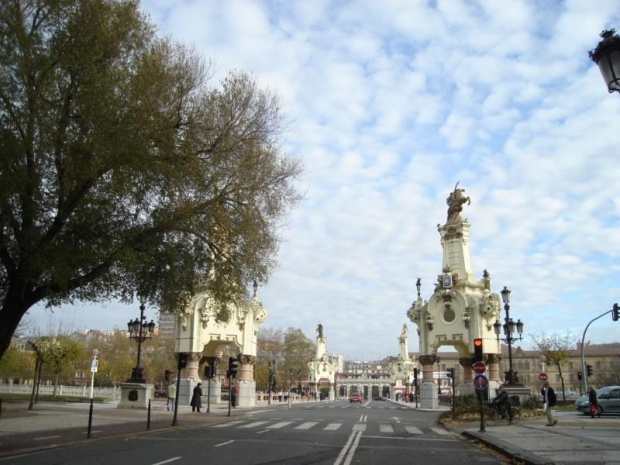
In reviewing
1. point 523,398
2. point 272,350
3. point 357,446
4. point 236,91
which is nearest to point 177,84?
point 236,91

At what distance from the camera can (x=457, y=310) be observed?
38094mm

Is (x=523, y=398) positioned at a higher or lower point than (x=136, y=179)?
lower

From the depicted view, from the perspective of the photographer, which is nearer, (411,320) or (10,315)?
(10,315)

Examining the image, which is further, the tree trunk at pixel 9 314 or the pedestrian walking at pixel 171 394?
the pedestrian walking at pixel 171 394

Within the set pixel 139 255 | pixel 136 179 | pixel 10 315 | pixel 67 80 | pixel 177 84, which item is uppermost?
pixel 177 84

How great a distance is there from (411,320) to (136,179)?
29730 mm

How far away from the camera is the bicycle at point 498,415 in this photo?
901 inches

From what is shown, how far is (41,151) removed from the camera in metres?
13.5

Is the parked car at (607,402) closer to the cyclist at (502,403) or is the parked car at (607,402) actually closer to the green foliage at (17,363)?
the cyclist at (502,403)

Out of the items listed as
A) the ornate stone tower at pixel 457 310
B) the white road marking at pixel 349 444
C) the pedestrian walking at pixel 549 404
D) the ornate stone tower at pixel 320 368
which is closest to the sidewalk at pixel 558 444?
the pedestrian walking at pixel 549 404

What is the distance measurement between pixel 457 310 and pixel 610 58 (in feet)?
111

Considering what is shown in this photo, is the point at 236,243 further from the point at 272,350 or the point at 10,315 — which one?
the point at 272,350

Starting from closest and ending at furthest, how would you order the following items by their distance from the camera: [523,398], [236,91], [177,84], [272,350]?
[177,84], [236,91], [523,398], [272,350]

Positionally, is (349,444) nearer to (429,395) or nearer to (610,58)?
(610,58)
